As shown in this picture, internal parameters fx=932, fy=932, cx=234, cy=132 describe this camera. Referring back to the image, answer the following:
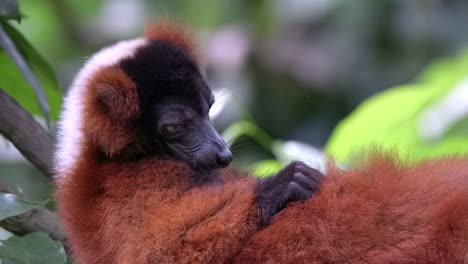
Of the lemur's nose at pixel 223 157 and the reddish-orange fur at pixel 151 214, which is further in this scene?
the lemur's nose at pixel 223 157

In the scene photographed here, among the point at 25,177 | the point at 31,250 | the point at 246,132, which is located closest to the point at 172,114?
the point at 31,250

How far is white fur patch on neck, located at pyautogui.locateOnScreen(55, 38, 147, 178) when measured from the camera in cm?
194

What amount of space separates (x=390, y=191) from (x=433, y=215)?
9 cm

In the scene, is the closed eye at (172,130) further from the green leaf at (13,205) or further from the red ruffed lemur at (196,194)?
the green leaf at (13,205)

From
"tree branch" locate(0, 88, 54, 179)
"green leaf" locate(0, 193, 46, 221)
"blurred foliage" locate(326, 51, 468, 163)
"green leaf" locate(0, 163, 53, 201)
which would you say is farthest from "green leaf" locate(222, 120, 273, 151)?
"green leaf" locate(0, 163, 53, 201)

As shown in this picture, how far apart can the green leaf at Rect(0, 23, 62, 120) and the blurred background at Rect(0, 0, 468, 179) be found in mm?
2647

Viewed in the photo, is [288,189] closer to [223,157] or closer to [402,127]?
[223,157]

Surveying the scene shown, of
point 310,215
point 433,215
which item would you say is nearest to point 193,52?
point 310,215

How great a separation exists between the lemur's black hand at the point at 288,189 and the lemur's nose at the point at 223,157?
17 centimetres

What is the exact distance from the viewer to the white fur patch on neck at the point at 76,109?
1.94 meters

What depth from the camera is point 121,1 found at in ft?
17.3

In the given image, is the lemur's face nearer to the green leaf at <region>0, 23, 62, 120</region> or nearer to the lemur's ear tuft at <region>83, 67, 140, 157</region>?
the lemur's ear tuft at <region>83, 67, 140, 157</region>

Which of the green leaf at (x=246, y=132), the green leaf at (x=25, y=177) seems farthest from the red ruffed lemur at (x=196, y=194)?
the green leaf at (x=25, y=177)

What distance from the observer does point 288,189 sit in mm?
1798
